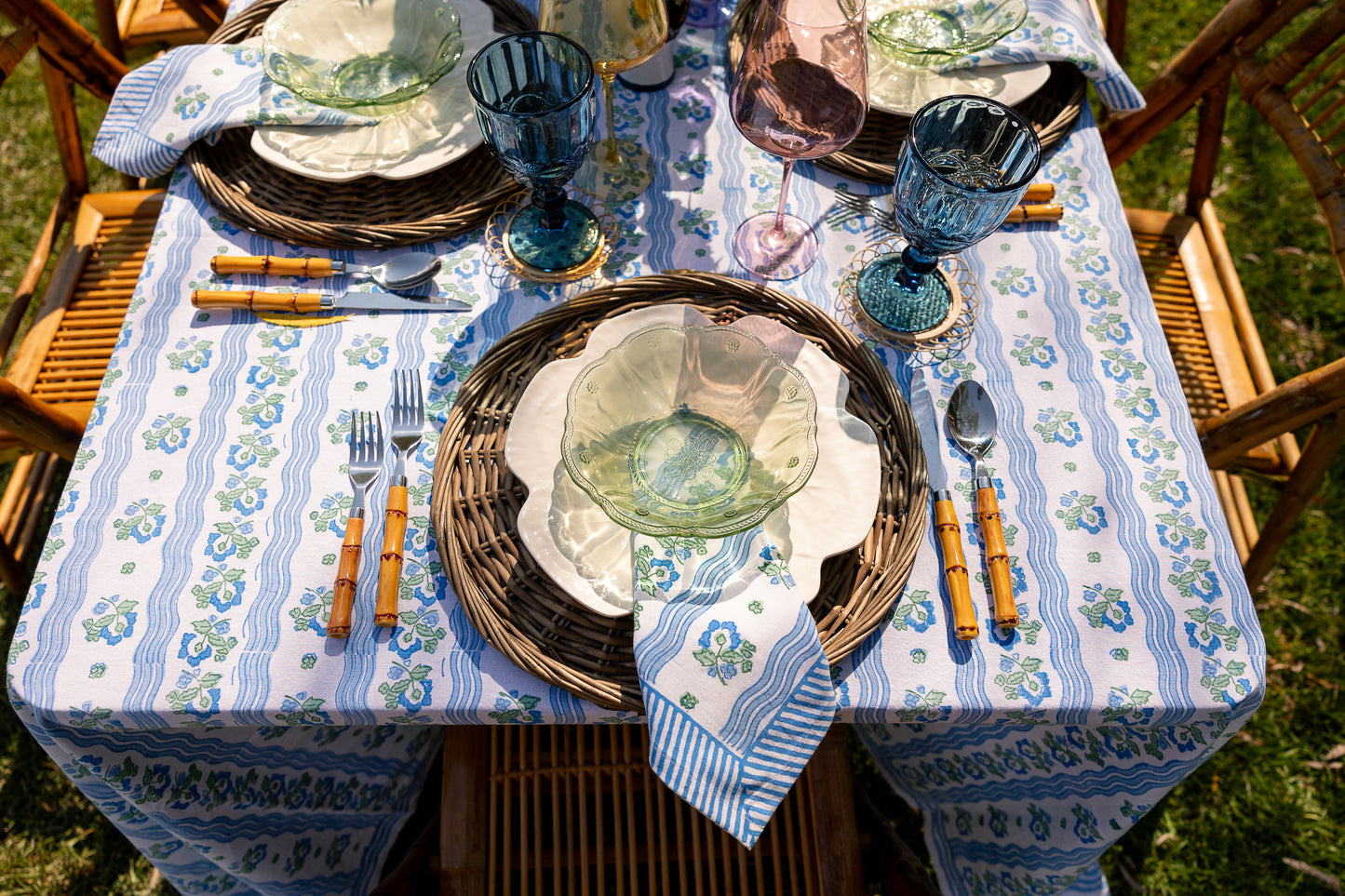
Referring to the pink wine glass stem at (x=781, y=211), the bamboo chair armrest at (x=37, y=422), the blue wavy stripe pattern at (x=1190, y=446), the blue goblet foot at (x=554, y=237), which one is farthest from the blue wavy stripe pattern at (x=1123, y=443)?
the bamboo chair armrest at (x=37, y=422)

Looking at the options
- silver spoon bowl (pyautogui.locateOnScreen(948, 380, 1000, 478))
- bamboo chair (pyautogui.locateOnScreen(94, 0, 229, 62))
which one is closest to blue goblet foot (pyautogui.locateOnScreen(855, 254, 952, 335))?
silver spoon bowl (pyautogui.locateOnScreen(948, 380, 1000, 478))

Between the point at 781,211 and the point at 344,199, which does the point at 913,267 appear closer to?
the point at 781,211

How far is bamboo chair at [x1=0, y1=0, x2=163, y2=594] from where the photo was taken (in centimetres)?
138

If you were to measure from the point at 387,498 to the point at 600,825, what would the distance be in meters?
0.62

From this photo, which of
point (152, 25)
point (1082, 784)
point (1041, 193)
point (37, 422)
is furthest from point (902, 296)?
point (152, 25)

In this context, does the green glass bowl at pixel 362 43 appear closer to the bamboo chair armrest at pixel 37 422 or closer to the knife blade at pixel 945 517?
the bamboo chair armrest at pixel 37 422

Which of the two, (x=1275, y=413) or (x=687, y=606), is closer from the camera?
(x=687, y=606)

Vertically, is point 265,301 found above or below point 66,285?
above

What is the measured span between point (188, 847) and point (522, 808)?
0.43m

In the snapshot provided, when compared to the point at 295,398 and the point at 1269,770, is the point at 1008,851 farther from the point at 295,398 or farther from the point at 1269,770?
the point at 295,398

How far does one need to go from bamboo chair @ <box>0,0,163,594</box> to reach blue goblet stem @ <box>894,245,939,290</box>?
1188mm

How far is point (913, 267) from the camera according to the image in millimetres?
1083

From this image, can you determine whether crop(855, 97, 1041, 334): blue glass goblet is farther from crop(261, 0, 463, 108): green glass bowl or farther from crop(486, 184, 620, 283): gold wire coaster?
crop(261, 0, 463, 108): green glass bowl

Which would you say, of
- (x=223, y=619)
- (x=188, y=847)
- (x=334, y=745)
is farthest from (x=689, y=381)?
(x=188, y=847)
